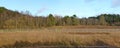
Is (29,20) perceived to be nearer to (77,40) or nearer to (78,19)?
(78,19)

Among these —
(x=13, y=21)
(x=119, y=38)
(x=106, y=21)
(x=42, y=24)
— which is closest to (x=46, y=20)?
(x=42, y=24)

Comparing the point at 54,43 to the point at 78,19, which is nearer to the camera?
the point at 54,43

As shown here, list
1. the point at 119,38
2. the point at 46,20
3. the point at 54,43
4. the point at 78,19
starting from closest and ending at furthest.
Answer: the point at 54,43
the point at 119,38
the point at 46,20
the point at 78,19

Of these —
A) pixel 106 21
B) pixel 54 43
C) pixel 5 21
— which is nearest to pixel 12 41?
pixel 54 43

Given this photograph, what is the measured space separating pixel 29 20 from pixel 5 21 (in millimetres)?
4130

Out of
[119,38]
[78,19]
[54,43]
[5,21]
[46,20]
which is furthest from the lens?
[78,19]

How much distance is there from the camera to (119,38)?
18.7m

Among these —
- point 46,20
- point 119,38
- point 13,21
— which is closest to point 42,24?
point 46,20

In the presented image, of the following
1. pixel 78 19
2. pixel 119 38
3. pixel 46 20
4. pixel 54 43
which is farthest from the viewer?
pixel 78 19

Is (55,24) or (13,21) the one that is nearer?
(13,21)

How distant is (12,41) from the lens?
56.1 ft

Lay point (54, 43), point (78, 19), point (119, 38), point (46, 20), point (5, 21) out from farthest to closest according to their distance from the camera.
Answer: point (78, 19), point (46, 20), point (5, 21), point (119, 38), point (54, 43)

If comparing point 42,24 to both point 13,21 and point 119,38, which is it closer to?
point 13,21

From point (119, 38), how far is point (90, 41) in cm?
276
